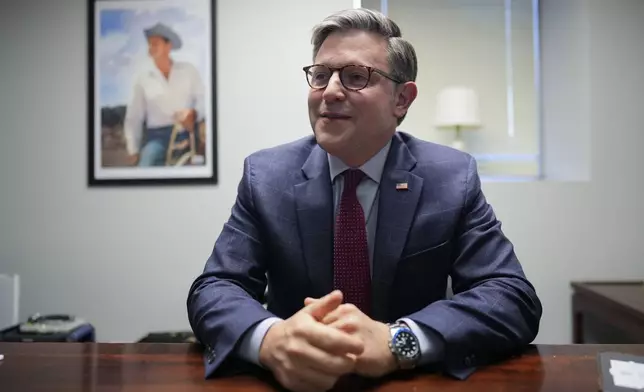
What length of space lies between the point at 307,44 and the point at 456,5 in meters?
0.95

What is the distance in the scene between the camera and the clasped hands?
791 millimetres

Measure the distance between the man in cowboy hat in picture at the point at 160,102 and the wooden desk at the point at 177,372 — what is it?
6.20 feet

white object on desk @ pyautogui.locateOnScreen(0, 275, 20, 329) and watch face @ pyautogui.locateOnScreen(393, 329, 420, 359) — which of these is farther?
white object on desk @ pyautogui.locateOnScreen(0, 275, 20, 329)

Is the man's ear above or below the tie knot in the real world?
above

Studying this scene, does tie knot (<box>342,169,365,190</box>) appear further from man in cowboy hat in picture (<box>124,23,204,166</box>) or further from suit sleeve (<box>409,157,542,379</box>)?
man in cowboy hat in picture (<box>124,23,204,166</box>)

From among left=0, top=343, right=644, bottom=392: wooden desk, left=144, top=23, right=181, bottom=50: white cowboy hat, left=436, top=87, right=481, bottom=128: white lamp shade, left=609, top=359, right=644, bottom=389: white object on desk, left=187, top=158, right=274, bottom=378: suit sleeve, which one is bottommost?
left=0, top=343, right=644, bottom=392: wooden desk

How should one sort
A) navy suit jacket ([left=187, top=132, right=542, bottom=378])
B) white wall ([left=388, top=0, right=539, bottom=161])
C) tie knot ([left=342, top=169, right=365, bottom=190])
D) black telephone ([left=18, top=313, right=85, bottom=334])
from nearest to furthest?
1. navy suit jacket ([left=187, top=132, right=542, bottom=378])
2. tie knot ([left=342, top=169, right=365, bottom=190])
3. black telephone ([left=18, top=313, right=85, bottom=334])
4. white wall ([left=388, top=0, right=539, bottom=161])

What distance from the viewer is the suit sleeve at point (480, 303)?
0.93m

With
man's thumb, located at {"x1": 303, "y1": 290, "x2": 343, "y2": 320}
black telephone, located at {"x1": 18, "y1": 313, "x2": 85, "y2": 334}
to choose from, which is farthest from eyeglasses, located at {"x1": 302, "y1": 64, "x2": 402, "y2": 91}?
black telephone, located at {"x1": 18, "y1": 313, "x2": 85, "y2": 334}

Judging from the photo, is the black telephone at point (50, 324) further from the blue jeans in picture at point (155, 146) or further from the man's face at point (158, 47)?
the man's face at point (158, 47)

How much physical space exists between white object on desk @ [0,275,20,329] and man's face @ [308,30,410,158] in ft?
7.10

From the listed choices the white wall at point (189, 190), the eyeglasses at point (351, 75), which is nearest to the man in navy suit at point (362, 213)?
the eyeglasses at point (351, 75)

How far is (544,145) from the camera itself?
311cm

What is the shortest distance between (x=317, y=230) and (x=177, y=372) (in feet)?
1.63
